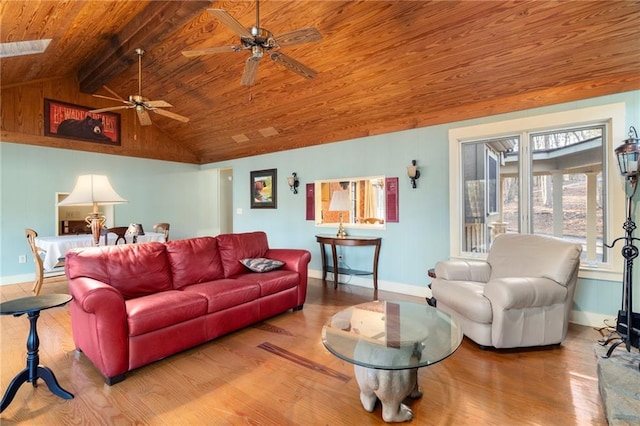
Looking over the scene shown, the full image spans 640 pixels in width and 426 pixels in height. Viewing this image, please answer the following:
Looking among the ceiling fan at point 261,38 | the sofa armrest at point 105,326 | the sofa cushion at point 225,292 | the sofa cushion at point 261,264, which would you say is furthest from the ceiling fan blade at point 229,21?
the sofa cushion at point 261,264

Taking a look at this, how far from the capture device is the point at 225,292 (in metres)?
2.71

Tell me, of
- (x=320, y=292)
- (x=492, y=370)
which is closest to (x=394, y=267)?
(x=320, y=292)

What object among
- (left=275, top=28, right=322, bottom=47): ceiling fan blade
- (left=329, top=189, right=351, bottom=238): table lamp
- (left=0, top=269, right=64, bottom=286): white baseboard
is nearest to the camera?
(left=275, top=28, right=322, bottom=47): ceiling fan blade

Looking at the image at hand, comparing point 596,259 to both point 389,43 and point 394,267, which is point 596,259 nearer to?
point 394,267

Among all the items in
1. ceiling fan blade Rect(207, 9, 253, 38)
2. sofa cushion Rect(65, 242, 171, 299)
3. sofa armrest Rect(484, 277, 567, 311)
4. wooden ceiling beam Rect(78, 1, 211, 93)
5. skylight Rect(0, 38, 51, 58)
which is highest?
wooden ceiling beam Rect(78, 1, 211, 93)

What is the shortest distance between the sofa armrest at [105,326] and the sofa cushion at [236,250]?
50.8 inches


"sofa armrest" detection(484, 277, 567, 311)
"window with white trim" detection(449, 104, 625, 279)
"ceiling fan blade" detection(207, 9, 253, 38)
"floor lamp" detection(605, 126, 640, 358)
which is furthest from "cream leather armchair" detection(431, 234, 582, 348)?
"ceiling fan blade" detection(207, 9, 253, 38)

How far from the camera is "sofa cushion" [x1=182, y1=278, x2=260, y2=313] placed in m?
2.61

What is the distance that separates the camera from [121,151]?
5.88m

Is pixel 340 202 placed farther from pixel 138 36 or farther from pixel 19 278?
pixel 19 278

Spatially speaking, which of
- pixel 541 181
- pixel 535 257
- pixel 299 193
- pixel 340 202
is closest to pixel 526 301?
pixel 535 257

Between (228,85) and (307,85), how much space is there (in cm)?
122

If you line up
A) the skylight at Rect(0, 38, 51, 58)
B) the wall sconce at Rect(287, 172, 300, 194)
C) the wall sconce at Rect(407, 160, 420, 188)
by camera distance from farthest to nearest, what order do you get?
the wall sconce at Rect(287, 172, 300, 194) < the wall sconce at Rect(407, 160, 420, 188) < the skylight at Rect(0, 38, 51, 58)

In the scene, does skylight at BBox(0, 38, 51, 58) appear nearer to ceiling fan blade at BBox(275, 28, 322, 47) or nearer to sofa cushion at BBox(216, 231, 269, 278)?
sofa cushion at BBox(216, 231, 269, 278)
